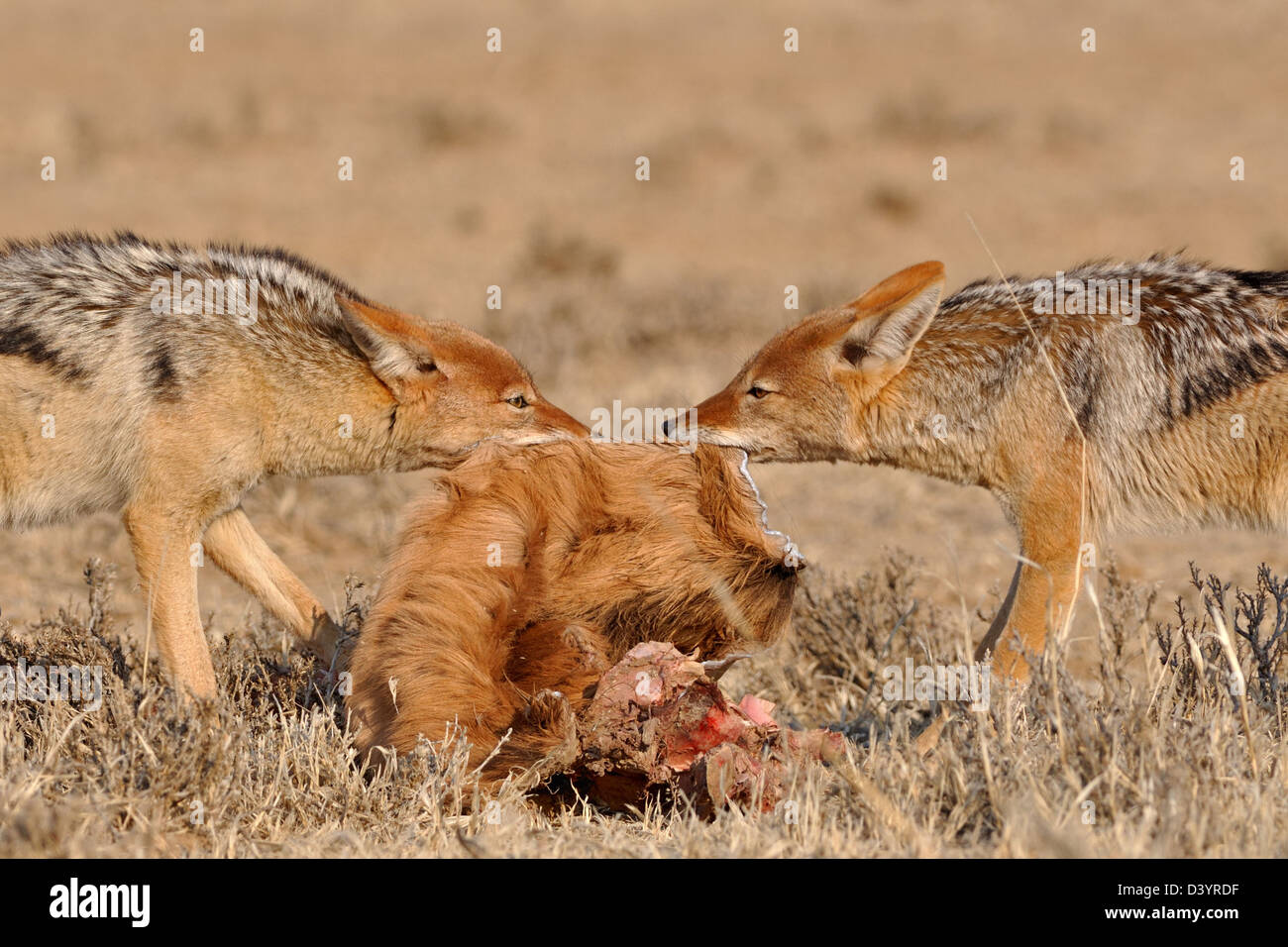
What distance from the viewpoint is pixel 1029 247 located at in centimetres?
1900

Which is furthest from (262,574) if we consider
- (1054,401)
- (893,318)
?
(1054,401)

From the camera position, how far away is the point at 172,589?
518 centimetres

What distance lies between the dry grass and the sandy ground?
9.27ft

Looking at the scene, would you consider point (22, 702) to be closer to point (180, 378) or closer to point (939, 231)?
point (180, 378)

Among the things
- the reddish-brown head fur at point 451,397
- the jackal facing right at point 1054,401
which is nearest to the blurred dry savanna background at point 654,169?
the reddish-brown head fur at point 451,397

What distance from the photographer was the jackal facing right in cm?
541

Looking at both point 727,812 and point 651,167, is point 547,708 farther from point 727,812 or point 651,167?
point 651,167

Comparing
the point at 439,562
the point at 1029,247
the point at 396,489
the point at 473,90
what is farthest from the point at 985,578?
the point at 473,90

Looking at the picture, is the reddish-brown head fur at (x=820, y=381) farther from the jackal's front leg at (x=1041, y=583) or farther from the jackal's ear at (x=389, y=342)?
the jackal's ear at (x=389, y=342)

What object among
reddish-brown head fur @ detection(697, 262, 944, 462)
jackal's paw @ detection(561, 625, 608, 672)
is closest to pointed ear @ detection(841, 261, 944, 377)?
reddish-brown head fur @ detection(697, 262, 944, 462)

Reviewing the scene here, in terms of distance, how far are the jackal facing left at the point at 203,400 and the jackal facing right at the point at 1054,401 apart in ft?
3.59

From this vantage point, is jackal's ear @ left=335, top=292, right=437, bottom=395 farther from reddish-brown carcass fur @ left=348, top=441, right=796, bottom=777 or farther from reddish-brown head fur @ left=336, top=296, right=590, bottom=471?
reddish-brown carcass fur @ left=348, top=441, right=796, bottom=777

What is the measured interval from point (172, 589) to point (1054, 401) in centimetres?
343

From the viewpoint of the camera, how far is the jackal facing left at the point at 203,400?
17.3 ft
